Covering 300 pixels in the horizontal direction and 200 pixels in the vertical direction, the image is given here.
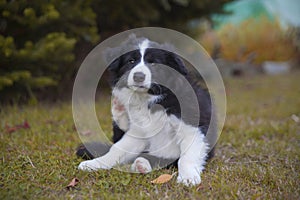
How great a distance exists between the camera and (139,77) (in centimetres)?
260

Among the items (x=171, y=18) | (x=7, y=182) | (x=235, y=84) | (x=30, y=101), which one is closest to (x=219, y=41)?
(x=235, y=84)

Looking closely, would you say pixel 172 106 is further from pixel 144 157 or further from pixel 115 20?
pixel 115 20

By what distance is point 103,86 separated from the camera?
637 centimetres

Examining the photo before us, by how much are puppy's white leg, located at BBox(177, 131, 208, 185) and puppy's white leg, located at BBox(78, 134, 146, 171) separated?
0.45 meters

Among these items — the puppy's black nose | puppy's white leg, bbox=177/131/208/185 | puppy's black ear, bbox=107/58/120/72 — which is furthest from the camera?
puppy's black ear, bbox=107/58/120/72

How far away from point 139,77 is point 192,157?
0.74 meters

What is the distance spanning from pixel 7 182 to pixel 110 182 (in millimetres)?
731

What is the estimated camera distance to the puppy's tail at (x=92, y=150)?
2947mm

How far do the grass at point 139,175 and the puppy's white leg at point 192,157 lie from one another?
92mm

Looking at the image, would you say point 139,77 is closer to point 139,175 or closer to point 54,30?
point 139,175

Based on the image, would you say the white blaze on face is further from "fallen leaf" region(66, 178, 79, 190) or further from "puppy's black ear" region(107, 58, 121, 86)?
"fallen leaf" region(66, 178, 79, 190)

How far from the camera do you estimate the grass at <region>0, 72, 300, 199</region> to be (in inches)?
88.8

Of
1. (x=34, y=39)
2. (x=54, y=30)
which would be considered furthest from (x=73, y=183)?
(x=54, y=30)

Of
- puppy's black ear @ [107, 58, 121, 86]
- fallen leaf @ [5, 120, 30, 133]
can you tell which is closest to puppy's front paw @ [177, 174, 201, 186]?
puppy's black ear @ [107, 58, 121, 86]
